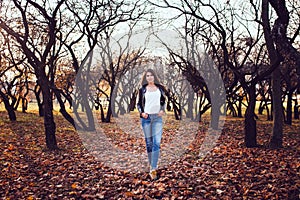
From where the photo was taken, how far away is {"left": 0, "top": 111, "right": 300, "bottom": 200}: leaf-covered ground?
18.9 feet

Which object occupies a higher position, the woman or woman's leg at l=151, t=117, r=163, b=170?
the woman

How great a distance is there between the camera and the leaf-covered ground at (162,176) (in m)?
5.77

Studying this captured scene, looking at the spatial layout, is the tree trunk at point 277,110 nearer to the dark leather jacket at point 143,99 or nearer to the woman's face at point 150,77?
the dark leather jacket at point 143,99

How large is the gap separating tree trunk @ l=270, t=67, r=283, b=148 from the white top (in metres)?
5.47

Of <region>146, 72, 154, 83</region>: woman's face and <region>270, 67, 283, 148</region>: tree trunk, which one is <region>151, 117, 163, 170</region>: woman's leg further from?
<region>270, 67, 283, 148</region>: tree trunk

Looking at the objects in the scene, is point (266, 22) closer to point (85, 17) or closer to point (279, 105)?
point (279, 105)

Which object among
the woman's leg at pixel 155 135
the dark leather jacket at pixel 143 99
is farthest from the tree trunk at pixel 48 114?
the dark leather jacket at pixel 143 99

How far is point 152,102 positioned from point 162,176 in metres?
1.93

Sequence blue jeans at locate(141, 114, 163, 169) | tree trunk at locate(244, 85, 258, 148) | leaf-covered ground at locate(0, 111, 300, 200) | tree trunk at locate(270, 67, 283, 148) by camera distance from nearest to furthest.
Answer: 1. leaf-covered ground at locate(0, 111, 300, 200)
2. blue jeans at locate(141, 114, 163, 169)
3. tree trunk at locate(270, 67, 283, 148)
4. tree trunk at locate(244, 85, 258, 148)

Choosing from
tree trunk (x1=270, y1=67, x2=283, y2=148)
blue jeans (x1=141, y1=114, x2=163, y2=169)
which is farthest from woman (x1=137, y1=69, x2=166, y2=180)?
tree trunk (x1=270, y1=67, x2=283, y2=148)

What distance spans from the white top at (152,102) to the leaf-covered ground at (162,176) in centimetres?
143

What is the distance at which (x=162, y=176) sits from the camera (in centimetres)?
689

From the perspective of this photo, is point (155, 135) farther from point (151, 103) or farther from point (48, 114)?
point (48, 114)

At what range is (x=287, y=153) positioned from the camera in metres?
9.41
